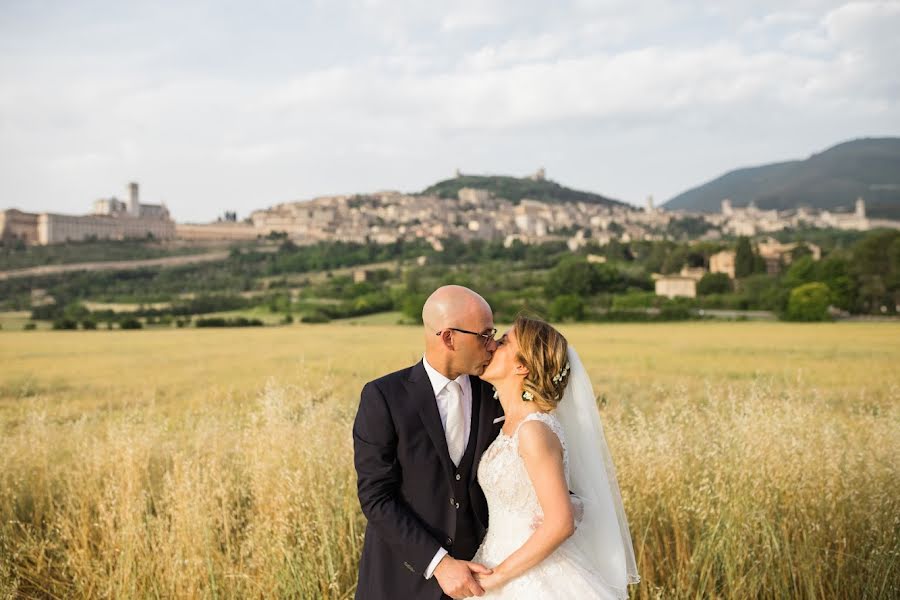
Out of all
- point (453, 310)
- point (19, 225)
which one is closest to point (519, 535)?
point (453, 310)

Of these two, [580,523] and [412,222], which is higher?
[412,222]

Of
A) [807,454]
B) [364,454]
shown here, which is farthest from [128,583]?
[807,454]

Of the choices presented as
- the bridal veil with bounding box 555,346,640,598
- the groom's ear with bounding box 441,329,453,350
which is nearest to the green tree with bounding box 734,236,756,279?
the bridal veil with bounding box 555,346,640,598

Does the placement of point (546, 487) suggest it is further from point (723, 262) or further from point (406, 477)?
point (723, 262)

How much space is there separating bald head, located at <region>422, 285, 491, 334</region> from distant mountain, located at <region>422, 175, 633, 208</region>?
17855cm

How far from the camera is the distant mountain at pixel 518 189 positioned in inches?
7170

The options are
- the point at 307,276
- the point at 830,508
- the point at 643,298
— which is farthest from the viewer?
the point at 307,276

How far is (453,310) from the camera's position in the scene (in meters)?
2.26

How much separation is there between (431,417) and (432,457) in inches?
5.3

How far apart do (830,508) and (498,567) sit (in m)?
2.99

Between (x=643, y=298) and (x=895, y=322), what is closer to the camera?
(x=895, y=322)

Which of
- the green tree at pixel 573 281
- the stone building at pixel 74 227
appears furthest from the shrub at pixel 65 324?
the stone building at pixel 74 227

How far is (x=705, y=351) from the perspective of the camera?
67.1 ft

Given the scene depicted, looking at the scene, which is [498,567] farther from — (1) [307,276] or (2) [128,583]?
(1) [307,276]
